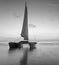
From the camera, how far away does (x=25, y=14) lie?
2667 centimetres

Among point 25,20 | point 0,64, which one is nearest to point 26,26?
point 25,20

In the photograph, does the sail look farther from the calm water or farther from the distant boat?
the calm water

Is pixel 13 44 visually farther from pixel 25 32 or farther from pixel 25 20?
pixel 25 20

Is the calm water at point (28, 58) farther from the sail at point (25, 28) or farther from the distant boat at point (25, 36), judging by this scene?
the sail at point (25, 28)

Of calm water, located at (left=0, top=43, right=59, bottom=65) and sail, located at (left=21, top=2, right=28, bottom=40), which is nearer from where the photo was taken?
calm water, located at (left=0, top=43, right=59, bottom=65)

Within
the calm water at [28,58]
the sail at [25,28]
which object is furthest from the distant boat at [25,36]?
the calm water at [28,58]

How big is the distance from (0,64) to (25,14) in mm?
18968

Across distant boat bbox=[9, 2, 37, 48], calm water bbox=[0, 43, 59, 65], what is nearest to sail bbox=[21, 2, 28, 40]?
distant boat bbox=[9, 2, 37, 48]

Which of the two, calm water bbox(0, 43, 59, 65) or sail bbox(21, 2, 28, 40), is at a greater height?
sail bbox(21, 2, 28, 40)

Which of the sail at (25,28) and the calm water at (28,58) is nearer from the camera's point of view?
the calm water at (28,58)

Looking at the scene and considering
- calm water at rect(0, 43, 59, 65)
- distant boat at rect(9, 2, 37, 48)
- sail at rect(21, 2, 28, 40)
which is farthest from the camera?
sail at rect(21, 2, 28, 40)

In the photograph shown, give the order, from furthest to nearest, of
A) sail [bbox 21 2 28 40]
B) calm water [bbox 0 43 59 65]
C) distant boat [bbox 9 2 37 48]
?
sail [bbox 21 2 28 40] → distant boat [bbox 9 2 37 48] → calm water [bbox 0 43 59 65]

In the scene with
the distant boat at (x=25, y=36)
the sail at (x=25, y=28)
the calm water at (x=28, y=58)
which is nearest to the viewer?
the calm water at (x=28, y=58)

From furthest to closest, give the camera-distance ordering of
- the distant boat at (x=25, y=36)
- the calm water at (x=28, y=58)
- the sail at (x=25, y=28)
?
the sail at (x=25, y=28)
the distant boat at (x=25, y=36)
the calm water at (x=28, y=58)
